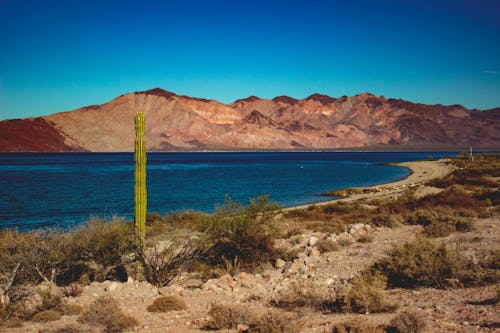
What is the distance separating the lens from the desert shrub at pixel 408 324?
18.5 ft

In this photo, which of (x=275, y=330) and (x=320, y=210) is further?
(x=320, y=210)

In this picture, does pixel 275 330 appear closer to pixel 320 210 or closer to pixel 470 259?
pixel 470 259

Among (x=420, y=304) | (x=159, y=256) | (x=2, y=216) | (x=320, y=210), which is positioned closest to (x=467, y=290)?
(x=420, y=304)

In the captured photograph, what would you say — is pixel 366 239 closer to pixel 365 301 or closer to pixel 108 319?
pixel 365 301

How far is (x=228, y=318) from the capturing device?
21.7 feet

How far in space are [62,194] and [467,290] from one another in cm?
3364

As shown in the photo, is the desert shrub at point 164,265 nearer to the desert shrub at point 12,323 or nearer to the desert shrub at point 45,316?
the desert shrub at point 45,316

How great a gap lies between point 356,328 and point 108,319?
3.74 meters

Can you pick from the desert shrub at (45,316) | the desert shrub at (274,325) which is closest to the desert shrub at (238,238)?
the desert shrub at (45,316)

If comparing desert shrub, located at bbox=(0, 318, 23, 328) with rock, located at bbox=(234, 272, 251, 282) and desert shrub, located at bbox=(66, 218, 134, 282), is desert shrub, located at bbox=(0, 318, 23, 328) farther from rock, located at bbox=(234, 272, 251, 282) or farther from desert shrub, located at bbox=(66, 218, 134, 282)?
rock, located at bbox=(234, 272, 251, 282)

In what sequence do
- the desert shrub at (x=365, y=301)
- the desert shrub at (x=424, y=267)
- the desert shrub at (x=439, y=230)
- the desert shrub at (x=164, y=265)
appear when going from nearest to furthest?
1. the desert shrub at (x=365, y=301)
2. the desert shrub at (x=424, y=267)
3. the desert shrub at (x=164, y=265)
4. the desert shrub at (x=439, y=230)

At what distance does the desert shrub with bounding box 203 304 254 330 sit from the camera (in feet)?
21.4

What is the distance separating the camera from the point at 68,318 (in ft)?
23.9

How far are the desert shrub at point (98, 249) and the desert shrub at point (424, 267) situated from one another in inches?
238
